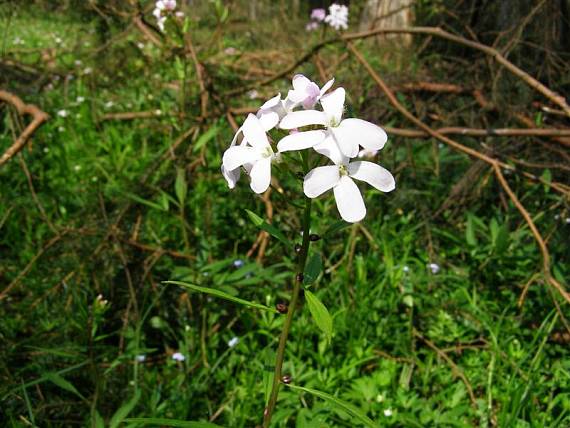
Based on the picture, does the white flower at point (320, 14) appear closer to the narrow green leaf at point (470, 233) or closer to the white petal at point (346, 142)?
the narrow green leaf at point (470, 233)

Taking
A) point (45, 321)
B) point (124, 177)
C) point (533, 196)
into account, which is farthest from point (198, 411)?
point (533, 196)

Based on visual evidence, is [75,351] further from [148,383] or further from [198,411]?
[198,411]

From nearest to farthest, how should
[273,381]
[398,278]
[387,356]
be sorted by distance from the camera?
[273,381], [387,356], [398,278]

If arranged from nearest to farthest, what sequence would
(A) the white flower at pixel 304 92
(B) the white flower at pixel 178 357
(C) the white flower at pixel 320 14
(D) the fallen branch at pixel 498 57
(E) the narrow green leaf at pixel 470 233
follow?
1. (A) the white flower at pixel 304 92
2. (B) the white flower at pixel 178 357
3. (D) the fallen branch at pixel 498 57
4. (E) the narrow green leaf at pixel 470 233
5. (C) the white flower at pixel 320 14

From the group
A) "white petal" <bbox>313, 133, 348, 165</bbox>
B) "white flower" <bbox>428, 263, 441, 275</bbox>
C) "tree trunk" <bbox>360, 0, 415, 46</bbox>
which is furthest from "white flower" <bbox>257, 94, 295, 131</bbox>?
"tree trunk" <bbox>360, 0, 415, 46</bbox>

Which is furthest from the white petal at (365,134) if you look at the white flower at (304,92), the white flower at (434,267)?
the white flower at (434,267)

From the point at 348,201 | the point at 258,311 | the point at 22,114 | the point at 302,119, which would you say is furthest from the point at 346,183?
the point at 22,114

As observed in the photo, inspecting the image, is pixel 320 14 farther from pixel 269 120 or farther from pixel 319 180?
pixel 319 180
